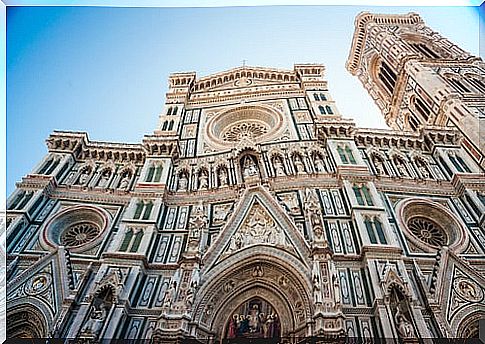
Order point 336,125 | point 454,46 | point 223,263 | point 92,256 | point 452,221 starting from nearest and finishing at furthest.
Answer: point 223,263
point 92,256
point 452,221
point 336,125
point 454,46

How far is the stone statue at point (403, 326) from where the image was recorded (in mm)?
8130

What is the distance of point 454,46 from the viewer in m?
20.3

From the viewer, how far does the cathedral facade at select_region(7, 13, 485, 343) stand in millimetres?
9047

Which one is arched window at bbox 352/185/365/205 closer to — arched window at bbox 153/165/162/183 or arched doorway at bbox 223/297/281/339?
arched doorway at bbox 223/297/281/339

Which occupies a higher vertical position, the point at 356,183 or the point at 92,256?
the point at 356,183

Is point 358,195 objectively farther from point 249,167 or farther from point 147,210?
point 147,210

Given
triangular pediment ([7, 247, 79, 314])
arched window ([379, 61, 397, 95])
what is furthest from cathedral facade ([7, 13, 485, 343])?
arched window ([379, 61, 397, 95])

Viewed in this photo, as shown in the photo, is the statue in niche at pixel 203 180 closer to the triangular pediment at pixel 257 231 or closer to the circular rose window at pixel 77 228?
the triangular pediment at pixel 257 231

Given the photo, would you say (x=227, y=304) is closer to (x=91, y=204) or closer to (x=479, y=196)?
(x=91, y=204)

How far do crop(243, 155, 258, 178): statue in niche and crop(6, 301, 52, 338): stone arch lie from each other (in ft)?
18.2

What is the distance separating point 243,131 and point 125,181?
436 centimetres

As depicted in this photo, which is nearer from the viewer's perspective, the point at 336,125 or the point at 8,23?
the point at 8,23

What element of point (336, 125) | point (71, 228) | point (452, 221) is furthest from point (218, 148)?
point (452, 221)

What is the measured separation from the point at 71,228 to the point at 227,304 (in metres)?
4.60
